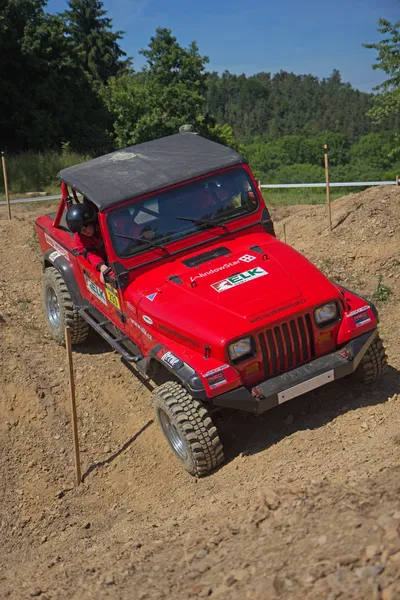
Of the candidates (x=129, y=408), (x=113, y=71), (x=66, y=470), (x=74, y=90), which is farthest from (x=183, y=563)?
(x=113, y=71)

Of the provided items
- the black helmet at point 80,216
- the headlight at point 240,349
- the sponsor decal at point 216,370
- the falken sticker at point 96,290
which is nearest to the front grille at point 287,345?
the headlight at point 240,349

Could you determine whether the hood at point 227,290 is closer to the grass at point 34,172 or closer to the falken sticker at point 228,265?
the falken sticker at point 228,265

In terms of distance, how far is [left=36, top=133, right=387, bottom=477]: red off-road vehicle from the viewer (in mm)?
5324

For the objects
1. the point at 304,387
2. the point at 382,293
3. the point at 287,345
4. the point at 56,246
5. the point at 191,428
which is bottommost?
the point at 382,293

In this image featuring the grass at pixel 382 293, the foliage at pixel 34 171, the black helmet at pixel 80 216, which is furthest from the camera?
the foliage at pixel 34 171

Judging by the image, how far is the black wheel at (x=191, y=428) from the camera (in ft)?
17.5

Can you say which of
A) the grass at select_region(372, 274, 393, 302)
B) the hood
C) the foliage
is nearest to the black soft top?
the hood

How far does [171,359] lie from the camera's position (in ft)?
17.9

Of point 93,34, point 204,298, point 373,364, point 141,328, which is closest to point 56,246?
point 141,328

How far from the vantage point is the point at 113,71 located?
44656 millimetres

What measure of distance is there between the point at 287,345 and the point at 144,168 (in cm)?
247

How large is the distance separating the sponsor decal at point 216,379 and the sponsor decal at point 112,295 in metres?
1.65

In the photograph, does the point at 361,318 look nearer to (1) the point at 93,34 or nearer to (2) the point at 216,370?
(2) the point at 216,370

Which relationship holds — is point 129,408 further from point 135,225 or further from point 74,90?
point 74,90
